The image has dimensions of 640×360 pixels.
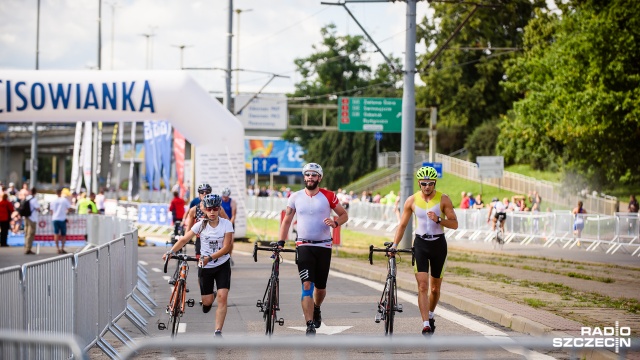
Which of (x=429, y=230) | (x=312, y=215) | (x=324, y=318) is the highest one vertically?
(x=312, y=215)

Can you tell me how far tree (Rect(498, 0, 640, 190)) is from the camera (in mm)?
43250

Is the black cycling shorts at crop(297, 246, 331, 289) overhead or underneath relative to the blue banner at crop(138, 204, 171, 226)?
overhead

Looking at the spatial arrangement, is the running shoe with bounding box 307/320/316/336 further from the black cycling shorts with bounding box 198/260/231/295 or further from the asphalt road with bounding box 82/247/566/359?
the black cycling shorts with bounding box 198/260/231/295

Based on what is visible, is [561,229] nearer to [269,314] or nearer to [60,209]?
[60,209]

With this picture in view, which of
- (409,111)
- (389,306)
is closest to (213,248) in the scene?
(389,306)

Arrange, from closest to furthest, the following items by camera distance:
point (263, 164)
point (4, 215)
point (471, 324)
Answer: point (471, 324), point (4, 215), point (263, 164)

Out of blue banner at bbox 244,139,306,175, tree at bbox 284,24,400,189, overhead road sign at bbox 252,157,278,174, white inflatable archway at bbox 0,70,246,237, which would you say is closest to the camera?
white inflatable archway at bbox 0,70,246,237

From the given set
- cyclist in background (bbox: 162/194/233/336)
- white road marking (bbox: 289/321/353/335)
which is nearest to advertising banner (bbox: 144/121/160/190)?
white road marking (bbox: 289/321/353/335)

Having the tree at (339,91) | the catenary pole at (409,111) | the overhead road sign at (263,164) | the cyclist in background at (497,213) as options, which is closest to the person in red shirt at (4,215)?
the overhead road sign at (263,164)

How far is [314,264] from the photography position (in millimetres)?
11875

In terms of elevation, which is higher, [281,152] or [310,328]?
[281,152]

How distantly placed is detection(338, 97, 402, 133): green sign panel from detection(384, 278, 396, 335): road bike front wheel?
4094 cm

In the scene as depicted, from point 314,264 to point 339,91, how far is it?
284ft

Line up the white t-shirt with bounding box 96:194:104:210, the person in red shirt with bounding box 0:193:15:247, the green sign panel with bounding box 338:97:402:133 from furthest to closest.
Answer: the green sign panel with bounding box 338:97:402:133
the white t-shirt with bounding box 96:194:104:210
the person in red shirt with bounding box 0:193:15:247
